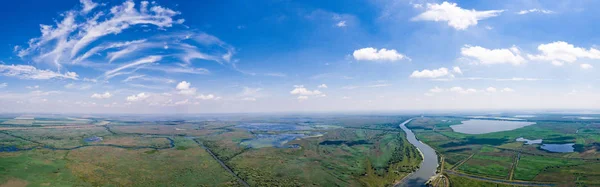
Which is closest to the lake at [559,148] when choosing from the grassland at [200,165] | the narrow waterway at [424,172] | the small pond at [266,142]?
the narrow waterway at [424,172]

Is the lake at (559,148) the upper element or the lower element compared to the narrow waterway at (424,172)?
upper

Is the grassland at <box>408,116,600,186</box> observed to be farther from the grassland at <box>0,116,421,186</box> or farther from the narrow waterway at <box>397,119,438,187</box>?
the grassland at <box>0,116,421,186</box>

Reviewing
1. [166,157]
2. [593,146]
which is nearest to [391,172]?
[166,157]

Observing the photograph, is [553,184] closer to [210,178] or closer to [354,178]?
[354,178]

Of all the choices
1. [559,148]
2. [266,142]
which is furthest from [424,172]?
[266,142]

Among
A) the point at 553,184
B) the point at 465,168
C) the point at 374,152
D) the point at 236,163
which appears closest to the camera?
the point at 553,184

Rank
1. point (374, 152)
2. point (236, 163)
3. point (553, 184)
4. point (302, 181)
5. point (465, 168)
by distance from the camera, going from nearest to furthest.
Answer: point (553, 184)
point (302, 181)
point (465, 168)
point (236, 163)
point (374, 152)

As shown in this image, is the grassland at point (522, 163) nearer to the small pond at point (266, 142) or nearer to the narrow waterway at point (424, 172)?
the narrow waterway at point (424, 172)

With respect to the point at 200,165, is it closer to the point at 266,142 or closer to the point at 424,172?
the point at 266,142

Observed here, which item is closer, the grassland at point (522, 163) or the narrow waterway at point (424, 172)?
the narrow waterway at point (424, 172)

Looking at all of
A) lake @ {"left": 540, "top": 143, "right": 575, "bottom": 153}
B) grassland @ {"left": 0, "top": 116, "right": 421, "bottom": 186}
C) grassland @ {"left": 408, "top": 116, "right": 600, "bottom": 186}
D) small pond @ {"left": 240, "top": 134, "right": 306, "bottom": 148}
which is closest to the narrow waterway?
grassland @ {"left": 0, "top": 116, "right": 421, "bottom": 186}
